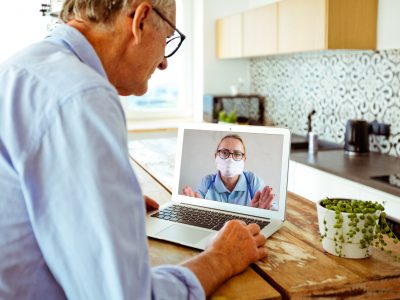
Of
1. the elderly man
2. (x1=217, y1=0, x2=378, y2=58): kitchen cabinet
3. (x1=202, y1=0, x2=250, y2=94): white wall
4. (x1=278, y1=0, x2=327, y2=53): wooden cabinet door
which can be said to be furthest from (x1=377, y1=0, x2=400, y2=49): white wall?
the elderly man

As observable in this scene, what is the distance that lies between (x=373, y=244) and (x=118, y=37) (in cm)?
74

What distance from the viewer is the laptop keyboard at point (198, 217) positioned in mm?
1153

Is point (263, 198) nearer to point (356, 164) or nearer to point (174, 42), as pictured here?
point (174, 42)

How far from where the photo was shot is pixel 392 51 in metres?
2.86

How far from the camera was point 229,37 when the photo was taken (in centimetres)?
425

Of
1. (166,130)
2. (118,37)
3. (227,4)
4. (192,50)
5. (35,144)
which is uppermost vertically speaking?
(227,4)

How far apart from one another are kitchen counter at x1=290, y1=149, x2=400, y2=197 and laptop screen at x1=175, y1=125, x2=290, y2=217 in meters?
1.22

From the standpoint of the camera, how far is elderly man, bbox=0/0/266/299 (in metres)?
Answer: 0.64

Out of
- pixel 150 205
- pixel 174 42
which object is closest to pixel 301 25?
pixel 174 42

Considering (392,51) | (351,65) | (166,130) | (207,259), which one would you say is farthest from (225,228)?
(166,130)

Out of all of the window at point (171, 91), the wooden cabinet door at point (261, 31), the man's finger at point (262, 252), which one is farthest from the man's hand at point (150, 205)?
the window at point (171, 91)

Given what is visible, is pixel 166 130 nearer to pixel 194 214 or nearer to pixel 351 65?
pixel 351 65

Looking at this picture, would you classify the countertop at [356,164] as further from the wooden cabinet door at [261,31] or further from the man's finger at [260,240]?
the man's finger at [260,240]

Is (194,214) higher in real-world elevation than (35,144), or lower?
lower
